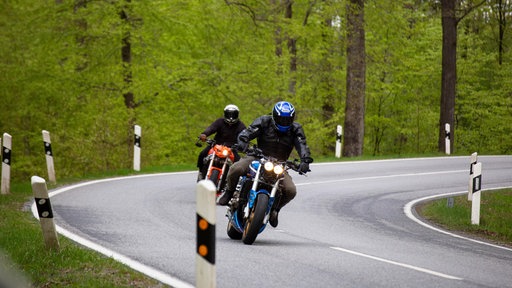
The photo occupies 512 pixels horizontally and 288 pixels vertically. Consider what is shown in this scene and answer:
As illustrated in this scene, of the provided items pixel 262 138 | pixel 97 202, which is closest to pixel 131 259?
pixel 262 138

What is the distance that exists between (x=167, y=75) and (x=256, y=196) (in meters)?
19.1

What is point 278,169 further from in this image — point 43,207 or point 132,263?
point 43,207

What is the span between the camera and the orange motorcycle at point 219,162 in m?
13.4

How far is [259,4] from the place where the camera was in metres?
28.4

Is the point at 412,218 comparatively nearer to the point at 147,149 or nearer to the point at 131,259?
the point at 131,259

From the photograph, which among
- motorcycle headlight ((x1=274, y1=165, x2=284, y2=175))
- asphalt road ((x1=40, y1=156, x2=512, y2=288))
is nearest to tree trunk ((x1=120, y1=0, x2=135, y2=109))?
asphalt road ((x1=40, y1=156, x2=512, y2=288))

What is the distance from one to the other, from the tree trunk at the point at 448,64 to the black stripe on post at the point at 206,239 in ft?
78.3

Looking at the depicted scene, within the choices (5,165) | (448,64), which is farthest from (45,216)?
(448,64)

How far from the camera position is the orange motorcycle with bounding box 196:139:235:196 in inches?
527

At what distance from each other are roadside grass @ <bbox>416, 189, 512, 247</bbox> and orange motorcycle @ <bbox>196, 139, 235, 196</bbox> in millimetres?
3651

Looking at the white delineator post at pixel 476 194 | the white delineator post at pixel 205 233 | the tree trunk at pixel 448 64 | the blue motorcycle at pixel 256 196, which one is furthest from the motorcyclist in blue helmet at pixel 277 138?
the tree trunk at pixel 448 64

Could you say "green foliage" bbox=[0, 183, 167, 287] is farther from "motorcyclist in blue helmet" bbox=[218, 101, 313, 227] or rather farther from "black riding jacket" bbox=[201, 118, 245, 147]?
"black riding jacket" bbox=[201, 118, 245, 147]

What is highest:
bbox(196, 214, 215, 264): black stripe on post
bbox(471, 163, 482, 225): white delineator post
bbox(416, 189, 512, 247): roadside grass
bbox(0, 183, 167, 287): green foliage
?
bbox(196, 214, 215, 264): black stripe on post

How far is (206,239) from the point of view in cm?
486
